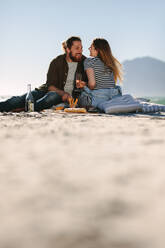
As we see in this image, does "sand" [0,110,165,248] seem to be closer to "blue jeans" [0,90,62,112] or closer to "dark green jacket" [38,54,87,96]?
"blue jeans" [0,90,62,112]

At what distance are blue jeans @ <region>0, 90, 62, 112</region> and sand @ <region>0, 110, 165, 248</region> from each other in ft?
10.6

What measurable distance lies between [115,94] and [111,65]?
17.1 inches

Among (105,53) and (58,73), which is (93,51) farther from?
(58,73)

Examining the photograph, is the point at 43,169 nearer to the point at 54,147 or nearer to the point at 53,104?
the point at 54,147

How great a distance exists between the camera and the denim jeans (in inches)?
165

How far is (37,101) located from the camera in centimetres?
448

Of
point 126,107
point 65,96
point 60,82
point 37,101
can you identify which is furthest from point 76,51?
point 126,107

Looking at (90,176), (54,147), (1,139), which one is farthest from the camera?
(1,139)

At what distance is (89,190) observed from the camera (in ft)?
2.38

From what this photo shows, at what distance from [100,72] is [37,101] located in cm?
105

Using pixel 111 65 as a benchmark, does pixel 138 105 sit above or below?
Result: below

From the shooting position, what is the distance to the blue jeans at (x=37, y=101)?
173 inches

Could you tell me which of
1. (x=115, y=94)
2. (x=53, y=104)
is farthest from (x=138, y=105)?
(x=53, y=104)

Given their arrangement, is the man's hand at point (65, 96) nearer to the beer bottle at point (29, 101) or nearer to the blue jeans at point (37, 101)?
the blue jeans at point (37, 101)
